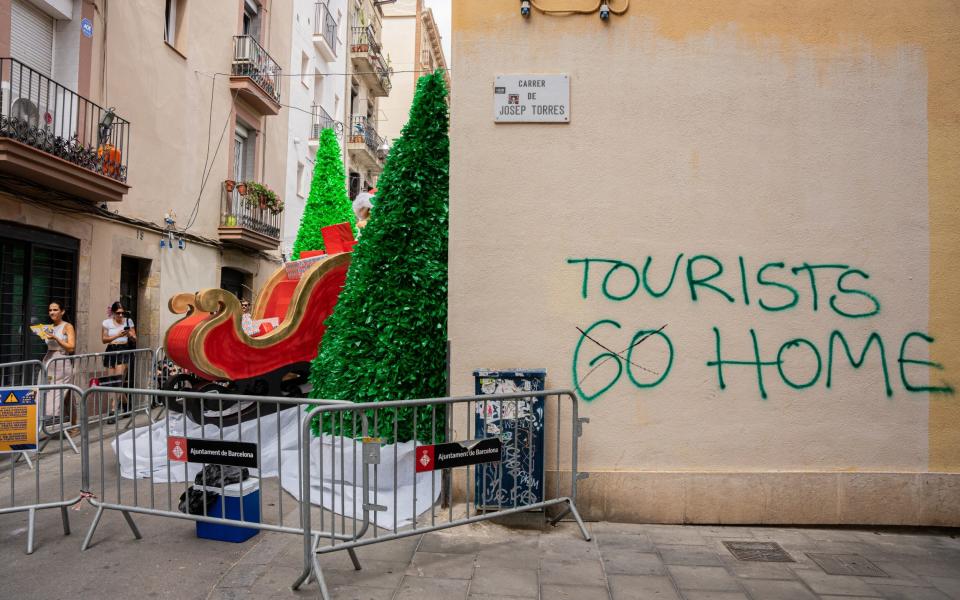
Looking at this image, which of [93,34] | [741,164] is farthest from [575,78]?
[93,34]

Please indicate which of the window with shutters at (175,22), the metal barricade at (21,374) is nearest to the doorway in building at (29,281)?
the metal barricade at (21,374)

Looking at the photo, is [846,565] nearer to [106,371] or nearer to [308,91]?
[106,371]

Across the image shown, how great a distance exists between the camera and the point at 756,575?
161 inches

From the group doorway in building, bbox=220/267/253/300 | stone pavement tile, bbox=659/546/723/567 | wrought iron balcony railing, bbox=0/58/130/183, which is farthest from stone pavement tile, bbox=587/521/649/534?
doorway in building, bbox=220/267/253/300

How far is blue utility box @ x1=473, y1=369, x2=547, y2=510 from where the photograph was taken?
478cm

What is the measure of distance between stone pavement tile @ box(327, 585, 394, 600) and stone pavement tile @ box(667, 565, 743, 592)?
5.45 ft

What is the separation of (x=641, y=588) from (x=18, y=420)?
4223 mm

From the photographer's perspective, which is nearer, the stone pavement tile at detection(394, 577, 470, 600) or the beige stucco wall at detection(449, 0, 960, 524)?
the stone pavement tile at detection(394, 577, 470, 600)

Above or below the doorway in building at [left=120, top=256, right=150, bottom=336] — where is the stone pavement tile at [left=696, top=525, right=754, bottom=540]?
below

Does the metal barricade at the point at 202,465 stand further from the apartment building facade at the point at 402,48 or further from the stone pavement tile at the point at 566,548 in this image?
the apartment building facade at the point at 402,48

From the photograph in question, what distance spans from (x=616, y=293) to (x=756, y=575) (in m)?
2.10

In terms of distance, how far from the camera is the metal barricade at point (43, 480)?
4559mm

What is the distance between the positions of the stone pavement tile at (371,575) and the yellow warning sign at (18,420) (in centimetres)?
238

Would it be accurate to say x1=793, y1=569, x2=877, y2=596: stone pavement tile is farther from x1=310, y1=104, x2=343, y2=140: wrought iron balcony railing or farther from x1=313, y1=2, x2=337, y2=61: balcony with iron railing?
x1=313, y1=2, x2=337, y2=61: balcony with iron railing
